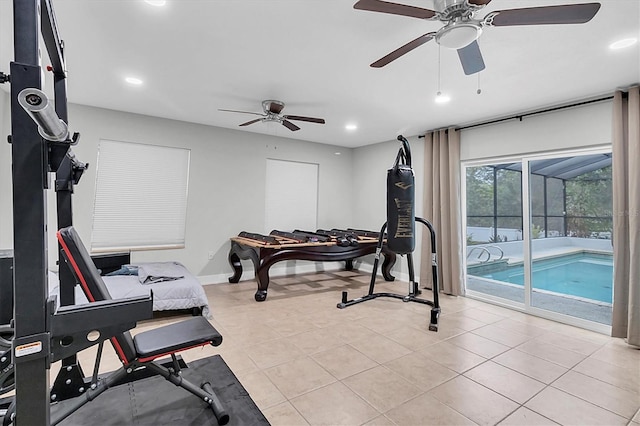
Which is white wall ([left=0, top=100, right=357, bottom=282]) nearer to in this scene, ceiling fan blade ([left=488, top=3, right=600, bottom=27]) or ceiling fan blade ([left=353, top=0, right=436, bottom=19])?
ceiling fan blade ([left=353, top=0, right=436, bottom=19])

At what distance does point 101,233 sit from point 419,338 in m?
4.32

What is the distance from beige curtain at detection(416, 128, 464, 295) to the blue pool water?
0.85 metres


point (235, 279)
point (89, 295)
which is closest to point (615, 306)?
point (89, 295)

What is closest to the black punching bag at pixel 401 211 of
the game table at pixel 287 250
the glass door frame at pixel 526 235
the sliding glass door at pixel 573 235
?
the game table at pixel 287 250

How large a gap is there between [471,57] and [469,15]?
0.49m

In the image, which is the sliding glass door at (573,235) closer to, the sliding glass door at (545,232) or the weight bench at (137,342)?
the sliding glass door at (545,232)

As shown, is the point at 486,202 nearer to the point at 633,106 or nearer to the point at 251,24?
the point at 633,106

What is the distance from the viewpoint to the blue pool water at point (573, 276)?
12.5ft

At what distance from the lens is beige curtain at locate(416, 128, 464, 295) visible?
4.61 m

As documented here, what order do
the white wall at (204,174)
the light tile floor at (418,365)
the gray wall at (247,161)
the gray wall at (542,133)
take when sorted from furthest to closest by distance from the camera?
the white wall at (204,174)
the gray wall at (247,161)
the gray wall at (542,133)
the light tile floor at (418,365)

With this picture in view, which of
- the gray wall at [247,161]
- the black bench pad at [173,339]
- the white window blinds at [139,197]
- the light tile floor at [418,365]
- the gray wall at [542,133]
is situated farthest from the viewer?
the white window blinds at [139,197]

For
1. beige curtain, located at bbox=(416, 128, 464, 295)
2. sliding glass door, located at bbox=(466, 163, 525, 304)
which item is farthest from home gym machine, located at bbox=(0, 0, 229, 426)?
sliding glass door, located at bbox=(466, 163, 525, 304)

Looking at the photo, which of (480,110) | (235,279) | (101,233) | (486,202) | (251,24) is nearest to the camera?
(251,24)

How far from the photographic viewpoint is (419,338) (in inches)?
122
